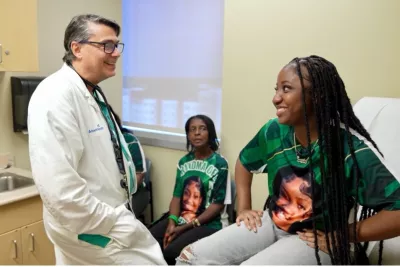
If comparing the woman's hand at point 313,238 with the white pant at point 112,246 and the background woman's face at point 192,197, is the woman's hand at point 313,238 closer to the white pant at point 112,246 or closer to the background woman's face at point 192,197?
the white pant at point 112,246

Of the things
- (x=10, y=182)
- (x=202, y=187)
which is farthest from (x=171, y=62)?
(x=10, y=182)

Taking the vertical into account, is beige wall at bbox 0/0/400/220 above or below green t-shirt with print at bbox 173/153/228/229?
above

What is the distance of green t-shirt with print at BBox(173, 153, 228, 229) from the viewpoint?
2.19 meters

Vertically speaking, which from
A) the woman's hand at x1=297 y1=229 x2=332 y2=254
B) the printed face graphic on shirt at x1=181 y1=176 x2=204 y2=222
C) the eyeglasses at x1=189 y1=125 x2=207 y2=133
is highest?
the eyeglasses at x1=189 y1=125 x2=207 y2=133

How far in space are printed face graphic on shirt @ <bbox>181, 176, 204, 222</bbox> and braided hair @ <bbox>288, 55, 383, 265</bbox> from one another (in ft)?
3.66

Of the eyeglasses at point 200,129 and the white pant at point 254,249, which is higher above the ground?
the eyeglasses at point 200,129

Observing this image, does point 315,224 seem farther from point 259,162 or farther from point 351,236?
point 259,162

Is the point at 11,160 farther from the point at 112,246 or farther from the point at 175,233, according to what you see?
the point at 112,246

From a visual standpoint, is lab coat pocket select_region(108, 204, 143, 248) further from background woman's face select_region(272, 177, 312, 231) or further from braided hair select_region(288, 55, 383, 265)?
braided hair select_region(288, 55, 383, 265)

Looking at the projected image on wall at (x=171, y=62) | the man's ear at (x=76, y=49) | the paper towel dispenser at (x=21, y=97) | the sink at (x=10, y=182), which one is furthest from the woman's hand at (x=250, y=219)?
the paper towel dispenser at (x=21, y=97)

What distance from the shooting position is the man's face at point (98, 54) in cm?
133

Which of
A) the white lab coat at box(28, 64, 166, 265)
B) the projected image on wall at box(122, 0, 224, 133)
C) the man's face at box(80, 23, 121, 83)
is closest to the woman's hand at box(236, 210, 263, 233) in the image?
the white lab coat at box(28, 64, 166, 265)

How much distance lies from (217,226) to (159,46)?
1431 millimetres

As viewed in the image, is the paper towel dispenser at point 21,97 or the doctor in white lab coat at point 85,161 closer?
the doctor in white lab coat at point 85,161
